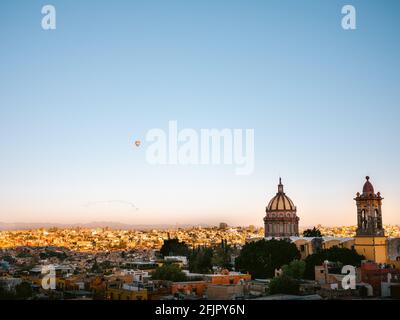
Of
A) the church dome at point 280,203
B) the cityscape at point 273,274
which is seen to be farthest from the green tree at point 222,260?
the church dome at point 280,203

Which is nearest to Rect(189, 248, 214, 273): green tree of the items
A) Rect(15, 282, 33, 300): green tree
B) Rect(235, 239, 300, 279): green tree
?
Rect(235, 239, 300, 279): green tree

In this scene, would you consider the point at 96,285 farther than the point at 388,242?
No

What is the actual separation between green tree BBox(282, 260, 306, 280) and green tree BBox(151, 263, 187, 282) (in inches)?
233

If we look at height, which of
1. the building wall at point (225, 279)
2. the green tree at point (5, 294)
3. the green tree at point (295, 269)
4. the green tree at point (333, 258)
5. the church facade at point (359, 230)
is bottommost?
the green tree at point (5, 294)

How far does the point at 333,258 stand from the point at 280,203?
14.1 meters

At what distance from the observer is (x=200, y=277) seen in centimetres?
3666

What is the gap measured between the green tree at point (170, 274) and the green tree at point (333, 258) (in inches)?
291

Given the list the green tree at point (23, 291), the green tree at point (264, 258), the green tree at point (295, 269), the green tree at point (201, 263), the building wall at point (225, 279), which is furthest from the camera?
the green tree at point (201, 263)

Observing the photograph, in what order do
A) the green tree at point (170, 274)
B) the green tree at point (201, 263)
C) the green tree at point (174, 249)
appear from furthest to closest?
the green tree at point (174, 249) < the green tree at point (201, 263) < the green tree at point (170, 274)

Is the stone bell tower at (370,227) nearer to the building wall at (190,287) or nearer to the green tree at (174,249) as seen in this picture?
the building wall at (190,287)

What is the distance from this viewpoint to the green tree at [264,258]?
4053cm

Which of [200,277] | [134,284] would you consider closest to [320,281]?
[200,277]
